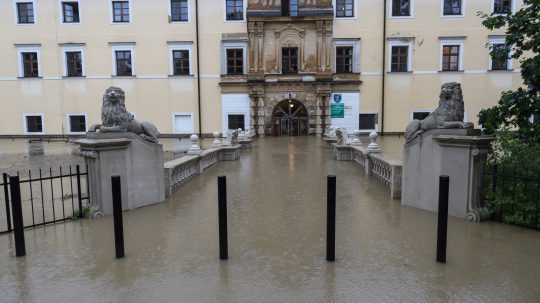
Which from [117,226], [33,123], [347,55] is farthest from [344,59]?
[117,226]

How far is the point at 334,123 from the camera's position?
2886cm

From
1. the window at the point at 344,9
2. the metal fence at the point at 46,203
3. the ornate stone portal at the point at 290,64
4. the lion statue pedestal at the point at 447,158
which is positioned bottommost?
the metal fence at the point at 46,203

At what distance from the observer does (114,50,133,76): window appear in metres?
29.5

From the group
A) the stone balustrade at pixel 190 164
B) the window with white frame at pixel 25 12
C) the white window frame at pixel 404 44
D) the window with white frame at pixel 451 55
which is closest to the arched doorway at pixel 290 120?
the white window frame at pixel 404 44

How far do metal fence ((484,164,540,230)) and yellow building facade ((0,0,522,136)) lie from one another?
2276 centimetres

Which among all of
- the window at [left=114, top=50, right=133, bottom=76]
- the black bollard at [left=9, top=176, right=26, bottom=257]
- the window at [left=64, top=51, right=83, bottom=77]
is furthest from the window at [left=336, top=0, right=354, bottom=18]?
the black bollard at [left=9, top=176, right=26, bottom=257]

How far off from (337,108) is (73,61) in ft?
69.8

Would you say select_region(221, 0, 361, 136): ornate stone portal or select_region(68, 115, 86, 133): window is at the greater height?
select_region(221, 0, 361, 136): ornate stone portal

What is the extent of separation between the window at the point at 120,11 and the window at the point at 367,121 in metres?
19.9

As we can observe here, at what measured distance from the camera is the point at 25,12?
96.5 feet

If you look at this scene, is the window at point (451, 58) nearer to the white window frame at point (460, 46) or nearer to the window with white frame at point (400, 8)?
the white window frame at point (460, 46)

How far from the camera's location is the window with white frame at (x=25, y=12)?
2930 cm

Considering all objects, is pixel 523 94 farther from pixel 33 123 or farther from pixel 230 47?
pixel 33 123

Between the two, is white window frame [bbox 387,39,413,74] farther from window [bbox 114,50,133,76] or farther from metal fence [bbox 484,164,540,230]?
metal fence [bbox 484,164,540,230]
